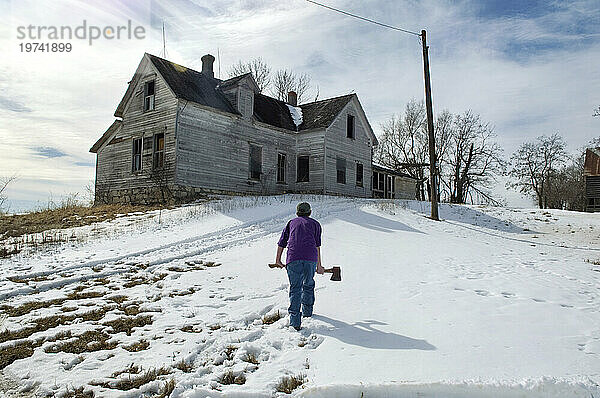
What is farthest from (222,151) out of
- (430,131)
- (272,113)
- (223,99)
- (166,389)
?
(166,389)

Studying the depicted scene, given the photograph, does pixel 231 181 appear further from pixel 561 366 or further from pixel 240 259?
pixel 561 366

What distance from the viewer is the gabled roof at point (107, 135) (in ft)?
79.4

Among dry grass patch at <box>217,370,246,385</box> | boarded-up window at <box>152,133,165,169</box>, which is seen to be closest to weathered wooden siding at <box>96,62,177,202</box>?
boarded-up window at <box>152,133,165,169</box>

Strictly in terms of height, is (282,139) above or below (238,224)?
above

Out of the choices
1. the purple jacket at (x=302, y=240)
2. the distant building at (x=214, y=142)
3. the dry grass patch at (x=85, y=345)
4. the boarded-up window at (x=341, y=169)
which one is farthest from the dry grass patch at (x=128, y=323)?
the boarded-up window at (x=341, y=169)

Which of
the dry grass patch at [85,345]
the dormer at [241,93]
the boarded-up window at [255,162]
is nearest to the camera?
the dry grass patch at [85,345]

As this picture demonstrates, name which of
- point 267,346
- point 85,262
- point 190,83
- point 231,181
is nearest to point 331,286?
point 267,346

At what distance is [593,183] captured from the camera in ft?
103

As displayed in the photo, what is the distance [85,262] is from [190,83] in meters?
14.9

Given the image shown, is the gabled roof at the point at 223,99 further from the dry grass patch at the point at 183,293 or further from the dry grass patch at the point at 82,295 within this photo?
the dry grass patch at the point at 183,293

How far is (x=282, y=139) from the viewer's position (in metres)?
26.5

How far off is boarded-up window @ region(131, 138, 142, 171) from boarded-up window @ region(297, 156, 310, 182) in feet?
31.0

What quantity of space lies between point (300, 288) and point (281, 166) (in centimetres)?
2092

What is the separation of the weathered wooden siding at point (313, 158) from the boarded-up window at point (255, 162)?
115 inches
